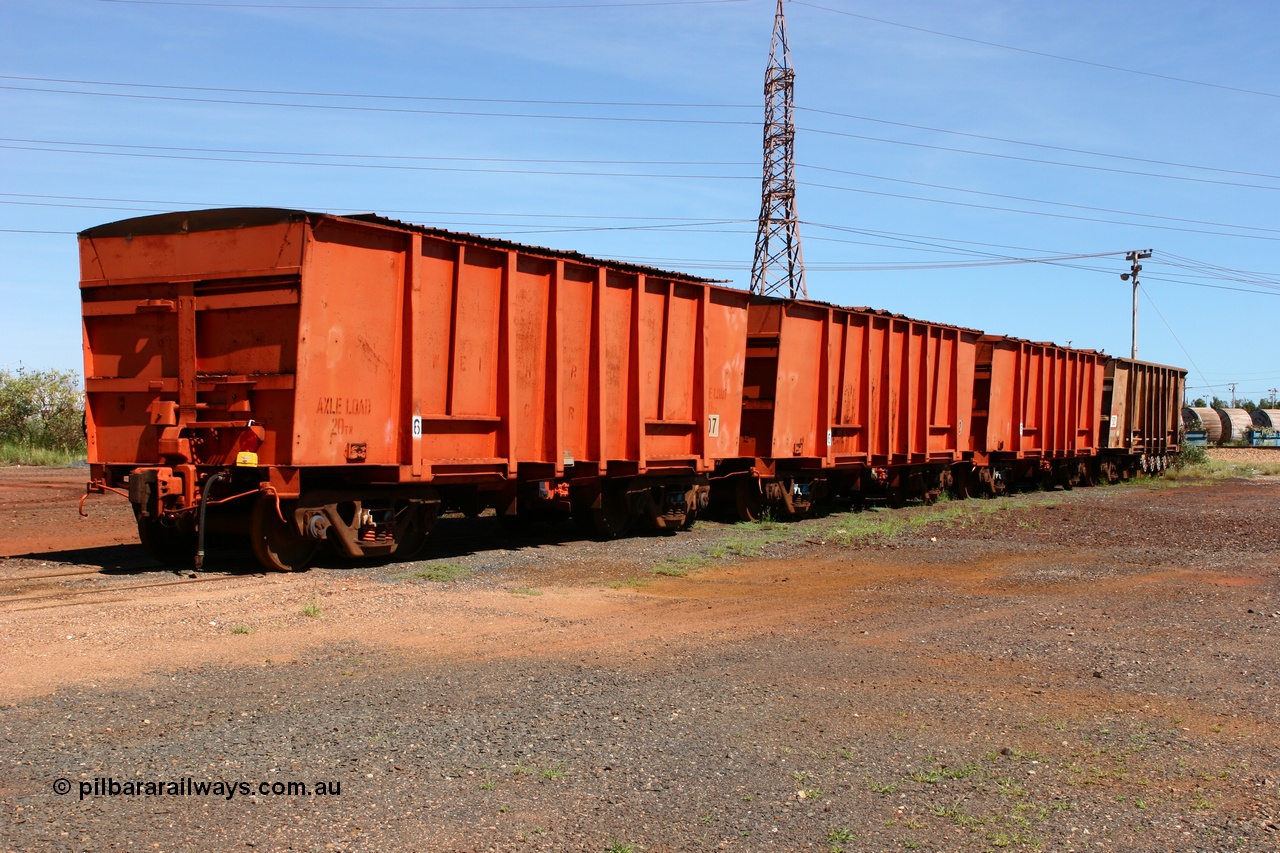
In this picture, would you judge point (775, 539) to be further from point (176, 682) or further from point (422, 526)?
point (176, 682)

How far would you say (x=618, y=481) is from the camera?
14594 millimetres

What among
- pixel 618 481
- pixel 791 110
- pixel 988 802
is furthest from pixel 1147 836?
pixel 791 110

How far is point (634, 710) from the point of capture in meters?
5.89

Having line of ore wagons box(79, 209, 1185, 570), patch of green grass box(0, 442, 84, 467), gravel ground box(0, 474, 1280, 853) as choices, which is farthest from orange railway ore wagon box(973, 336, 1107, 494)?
patch of green grass box(0, 442, 84, 467)

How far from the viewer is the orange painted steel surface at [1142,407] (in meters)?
31.5

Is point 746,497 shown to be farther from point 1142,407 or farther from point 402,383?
point 1142,407

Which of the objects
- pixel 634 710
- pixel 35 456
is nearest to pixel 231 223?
pixel 634 710

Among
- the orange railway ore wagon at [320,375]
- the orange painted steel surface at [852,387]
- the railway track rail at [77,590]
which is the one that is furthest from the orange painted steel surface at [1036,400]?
the railway track rail at [77,590]

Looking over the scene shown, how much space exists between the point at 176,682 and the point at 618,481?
8707 mm

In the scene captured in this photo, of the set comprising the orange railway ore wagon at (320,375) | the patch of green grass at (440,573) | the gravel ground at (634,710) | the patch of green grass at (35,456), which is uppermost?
the orange railway ore wagon at (320,375)

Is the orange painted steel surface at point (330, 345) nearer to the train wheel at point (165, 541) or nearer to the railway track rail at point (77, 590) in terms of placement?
the train wheel at point (165, 541)

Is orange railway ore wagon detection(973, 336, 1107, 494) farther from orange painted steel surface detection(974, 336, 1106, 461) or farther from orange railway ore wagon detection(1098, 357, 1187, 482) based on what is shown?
orange railway ore wagon detection(1098, 357, 1187, 482)

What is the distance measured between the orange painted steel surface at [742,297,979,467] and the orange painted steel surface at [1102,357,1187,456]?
10.3 metres

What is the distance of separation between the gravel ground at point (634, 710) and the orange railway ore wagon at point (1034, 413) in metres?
13.4
